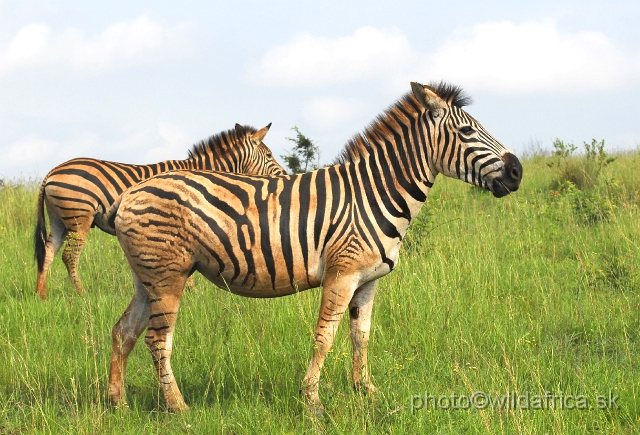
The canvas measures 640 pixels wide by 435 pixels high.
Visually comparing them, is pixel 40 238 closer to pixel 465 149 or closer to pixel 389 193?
pixel 389 193

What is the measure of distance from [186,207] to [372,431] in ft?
6.97

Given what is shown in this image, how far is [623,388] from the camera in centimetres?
484

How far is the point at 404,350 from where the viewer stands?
6129 millimetres

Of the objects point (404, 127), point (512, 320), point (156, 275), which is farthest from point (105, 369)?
point (512, 320)

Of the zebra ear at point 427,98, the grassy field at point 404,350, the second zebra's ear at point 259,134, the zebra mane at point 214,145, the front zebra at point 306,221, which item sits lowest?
the grassy field at point 404,350

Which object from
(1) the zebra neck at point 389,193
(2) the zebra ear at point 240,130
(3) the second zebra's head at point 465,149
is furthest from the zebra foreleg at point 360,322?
(2) the zebra ear at point 240,130

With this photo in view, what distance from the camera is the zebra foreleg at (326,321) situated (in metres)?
4.90

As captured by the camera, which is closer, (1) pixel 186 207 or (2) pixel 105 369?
(1) pixel 186 207

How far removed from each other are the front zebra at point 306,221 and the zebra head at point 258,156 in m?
4.86

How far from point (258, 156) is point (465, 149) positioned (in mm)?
5566

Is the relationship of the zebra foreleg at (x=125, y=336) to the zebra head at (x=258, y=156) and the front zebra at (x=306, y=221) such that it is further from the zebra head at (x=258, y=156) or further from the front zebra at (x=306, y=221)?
the zebra head at (x=258, y=156)

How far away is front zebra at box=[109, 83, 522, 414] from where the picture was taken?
5.02 m

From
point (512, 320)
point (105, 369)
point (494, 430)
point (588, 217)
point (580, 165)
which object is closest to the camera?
point (494, 430)

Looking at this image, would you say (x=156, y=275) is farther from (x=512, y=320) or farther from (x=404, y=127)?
(x=512, y=320)
